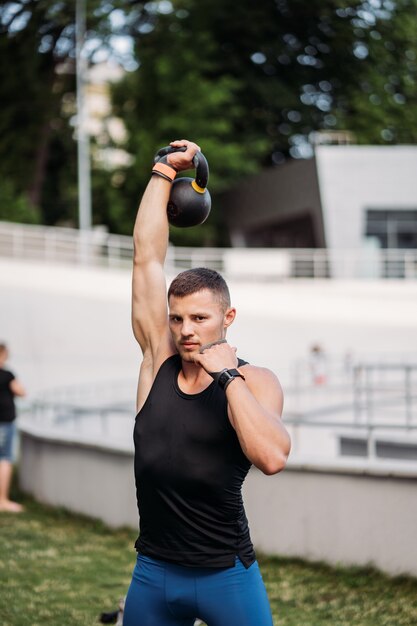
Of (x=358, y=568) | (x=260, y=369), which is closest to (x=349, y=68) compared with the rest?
(x=358, y=568)

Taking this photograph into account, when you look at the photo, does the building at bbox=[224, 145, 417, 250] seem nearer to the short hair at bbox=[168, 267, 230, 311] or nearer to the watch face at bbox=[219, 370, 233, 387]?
the short hair at bbox=[168, 267, 230, 311]

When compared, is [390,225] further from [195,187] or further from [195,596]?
[195,596]

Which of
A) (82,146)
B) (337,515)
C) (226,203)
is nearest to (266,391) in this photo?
(337,515)

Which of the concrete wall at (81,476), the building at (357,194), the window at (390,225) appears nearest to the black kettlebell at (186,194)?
the concrete wall at (81,476)

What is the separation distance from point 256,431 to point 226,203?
4285cm

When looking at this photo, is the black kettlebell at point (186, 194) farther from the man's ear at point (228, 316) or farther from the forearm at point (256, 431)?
the forearm at point (256, 431)

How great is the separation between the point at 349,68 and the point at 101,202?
44.2 feet

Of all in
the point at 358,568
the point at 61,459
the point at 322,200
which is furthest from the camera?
the point at 322,200

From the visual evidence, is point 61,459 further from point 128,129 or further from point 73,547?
point 128,129

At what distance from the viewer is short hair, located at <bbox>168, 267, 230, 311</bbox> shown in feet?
10.7

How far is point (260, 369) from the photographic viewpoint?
3.27m

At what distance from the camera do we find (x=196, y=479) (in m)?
3.17

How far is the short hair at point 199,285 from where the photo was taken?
3.25m

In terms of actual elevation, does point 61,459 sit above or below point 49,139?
below
